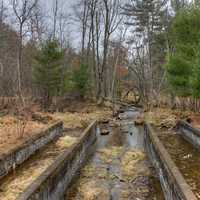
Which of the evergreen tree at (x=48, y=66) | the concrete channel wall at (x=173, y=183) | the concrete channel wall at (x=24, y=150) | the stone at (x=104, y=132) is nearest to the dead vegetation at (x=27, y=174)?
the concrete channel wall at (x=24, y=150)

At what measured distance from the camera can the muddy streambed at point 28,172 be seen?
669cm

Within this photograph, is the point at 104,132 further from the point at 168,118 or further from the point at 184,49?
the point at 184,49

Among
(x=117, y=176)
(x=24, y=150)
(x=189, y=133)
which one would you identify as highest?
(x=189, y=133)

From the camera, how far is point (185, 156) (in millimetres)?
9617

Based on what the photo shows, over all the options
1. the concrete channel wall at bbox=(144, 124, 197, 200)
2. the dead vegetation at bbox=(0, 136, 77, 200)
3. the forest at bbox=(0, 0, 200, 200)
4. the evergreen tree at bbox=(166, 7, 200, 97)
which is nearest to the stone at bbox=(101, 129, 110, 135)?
the forest at bbox=(0, 0, 200, 200)

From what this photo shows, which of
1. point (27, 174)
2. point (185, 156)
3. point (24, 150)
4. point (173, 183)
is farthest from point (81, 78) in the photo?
point (173, 183)

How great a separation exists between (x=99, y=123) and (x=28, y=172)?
34.2 ft

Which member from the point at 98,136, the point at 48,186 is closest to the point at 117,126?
the point at 98,136

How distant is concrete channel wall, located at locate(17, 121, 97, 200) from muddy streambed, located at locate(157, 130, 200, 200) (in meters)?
3.10

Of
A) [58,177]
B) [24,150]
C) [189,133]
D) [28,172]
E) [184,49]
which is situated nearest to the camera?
[58,177]

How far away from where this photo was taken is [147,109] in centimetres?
2325

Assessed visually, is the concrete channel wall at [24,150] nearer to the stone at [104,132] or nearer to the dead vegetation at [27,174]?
the dead vegetation at [27,174]

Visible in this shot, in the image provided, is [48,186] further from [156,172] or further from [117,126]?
[117,126]

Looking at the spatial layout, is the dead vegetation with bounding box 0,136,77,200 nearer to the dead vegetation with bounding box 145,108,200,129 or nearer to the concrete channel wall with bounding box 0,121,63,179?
the concrete channel wall with bounding box 0,121,63,179
